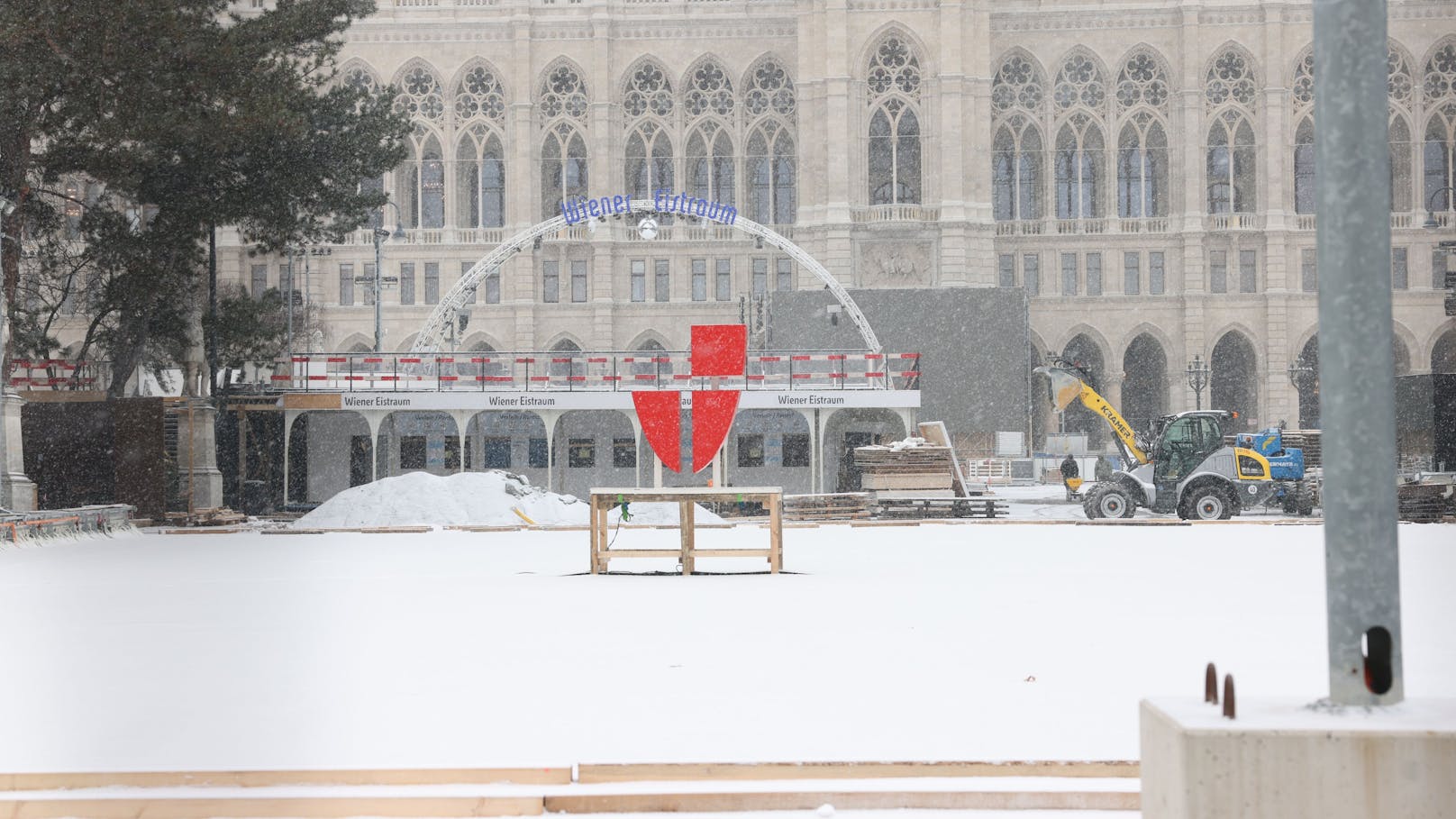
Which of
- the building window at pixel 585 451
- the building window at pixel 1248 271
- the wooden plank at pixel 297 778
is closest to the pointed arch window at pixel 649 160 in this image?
the building window at pixel 1248 271

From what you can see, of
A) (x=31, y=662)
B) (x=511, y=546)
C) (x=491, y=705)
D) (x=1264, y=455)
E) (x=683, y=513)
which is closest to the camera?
(x=491, y=705)

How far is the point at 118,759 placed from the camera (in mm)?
5922

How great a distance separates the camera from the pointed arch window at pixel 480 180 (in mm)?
68062

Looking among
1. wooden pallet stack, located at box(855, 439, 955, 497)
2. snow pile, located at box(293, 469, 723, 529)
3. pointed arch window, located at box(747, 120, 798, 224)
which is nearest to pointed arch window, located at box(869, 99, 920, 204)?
pointed arch window, located at box(747, 120, 798, 224)

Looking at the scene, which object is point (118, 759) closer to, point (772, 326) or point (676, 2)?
point (772, 326)

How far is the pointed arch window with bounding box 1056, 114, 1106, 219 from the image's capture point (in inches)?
2653

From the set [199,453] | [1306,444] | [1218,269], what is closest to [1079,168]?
[1218,269]

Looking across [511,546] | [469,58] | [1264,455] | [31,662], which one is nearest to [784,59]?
[469,58]

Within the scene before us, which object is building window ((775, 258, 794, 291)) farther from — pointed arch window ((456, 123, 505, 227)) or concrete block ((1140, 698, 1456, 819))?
concrete block ((1140, 698, 1456, 819))

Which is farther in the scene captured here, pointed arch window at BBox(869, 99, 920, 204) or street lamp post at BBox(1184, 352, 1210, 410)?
pointed arch window at BBox(869, 99, 920, 204)

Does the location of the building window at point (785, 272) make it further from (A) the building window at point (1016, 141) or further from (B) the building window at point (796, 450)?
(B) the building window at point (796, 450)

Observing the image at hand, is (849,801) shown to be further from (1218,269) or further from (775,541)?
(1218,269)

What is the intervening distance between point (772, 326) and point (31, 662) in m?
36.0

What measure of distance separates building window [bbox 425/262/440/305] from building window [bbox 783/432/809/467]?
117 feet
